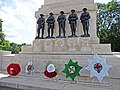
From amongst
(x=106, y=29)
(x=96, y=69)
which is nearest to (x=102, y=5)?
(x=106, y=29)

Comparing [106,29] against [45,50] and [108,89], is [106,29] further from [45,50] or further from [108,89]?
[108,89]

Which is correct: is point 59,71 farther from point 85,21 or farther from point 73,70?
point 85,21

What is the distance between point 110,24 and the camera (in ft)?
80.5

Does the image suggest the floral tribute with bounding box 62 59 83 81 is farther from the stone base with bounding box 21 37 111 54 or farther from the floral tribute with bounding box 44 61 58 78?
the stone base with bounding box 21 37 111 54

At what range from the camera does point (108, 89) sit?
16.2 feet

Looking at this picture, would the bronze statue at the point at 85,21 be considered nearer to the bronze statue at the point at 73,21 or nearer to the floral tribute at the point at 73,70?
the bronze statue at the point at 73,21

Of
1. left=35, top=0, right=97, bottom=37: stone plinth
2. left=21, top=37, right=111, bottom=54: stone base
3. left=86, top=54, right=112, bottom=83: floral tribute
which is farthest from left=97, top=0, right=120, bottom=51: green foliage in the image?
left=86, top=54, right=112, bottom=83: floral tribute

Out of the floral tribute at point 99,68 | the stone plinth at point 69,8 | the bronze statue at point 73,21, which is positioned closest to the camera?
the floral tribute at point 99,68

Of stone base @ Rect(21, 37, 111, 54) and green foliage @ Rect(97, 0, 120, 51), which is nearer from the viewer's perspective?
stone base @ Rect(21, 37, 111, 54)

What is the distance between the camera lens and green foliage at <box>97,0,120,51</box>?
23.0 m

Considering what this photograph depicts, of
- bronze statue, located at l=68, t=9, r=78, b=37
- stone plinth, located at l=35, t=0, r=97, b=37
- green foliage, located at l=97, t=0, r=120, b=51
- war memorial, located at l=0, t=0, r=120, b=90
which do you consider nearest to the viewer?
war memorial, located at l=0, t=0, r=120, b=90

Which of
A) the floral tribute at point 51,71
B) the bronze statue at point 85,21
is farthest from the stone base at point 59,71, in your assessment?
the bronze statue at point 85,21

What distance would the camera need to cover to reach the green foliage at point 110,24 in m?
23.0

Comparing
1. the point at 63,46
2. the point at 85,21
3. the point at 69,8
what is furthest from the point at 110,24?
the point at 63,46
